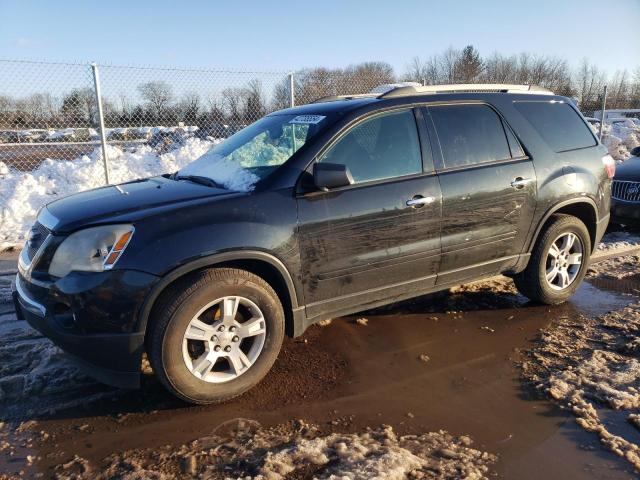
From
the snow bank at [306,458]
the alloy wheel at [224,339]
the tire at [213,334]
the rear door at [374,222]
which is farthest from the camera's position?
the rear door at [374,222]

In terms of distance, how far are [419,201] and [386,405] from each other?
1.45 m

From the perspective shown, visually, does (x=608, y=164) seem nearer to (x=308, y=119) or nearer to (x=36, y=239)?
(x=308, y=119)

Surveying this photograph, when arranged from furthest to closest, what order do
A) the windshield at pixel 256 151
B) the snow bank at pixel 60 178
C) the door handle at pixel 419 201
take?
1. the snow bank at pixel 60 178
2. the door handle at pixel 419 201
3. the windshield at pixel 256 151

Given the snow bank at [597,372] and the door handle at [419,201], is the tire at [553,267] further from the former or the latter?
the door handle at [419,201]

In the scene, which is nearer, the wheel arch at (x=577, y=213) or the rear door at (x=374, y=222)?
the rear door at (x=374, y=222)

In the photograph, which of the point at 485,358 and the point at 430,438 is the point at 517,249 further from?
the point at 430,438

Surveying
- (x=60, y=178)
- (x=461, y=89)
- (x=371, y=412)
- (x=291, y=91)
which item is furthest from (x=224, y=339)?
(x=60, y=178)

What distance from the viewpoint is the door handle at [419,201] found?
3627mm

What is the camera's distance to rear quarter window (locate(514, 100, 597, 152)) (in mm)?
4445

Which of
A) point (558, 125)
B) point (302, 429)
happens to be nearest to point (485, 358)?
point (302, 429)

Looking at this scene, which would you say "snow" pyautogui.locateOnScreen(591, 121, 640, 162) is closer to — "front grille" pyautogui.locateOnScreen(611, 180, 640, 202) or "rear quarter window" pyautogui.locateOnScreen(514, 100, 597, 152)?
"front grille" pyautogui.locateOnScreen(611, 180, 640, 202)

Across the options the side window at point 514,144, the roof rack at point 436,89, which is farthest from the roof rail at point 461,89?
the side window at point 514,144

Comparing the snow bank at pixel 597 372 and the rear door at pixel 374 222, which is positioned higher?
the rear door at pixel 374 222

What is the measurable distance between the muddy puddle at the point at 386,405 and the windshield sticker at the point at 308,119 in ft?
5.64
